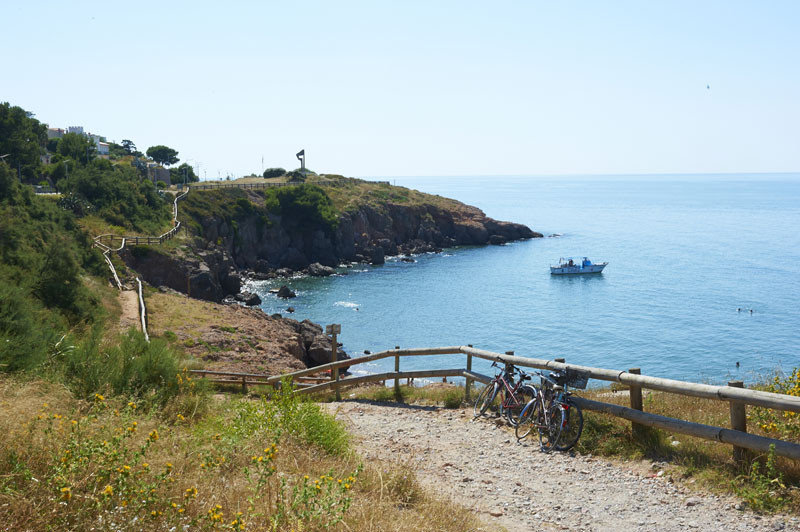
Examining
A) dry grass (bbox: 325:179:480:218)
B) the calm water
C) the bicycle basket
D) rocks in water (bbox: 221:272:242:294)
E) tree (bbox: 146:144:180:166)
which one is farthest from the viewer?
tree (bbox: 146:144:180:166)

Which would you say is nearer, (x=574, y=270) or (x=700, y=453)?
(x=700, y=453)

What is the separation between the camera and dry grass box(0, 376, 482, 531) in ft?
16.1

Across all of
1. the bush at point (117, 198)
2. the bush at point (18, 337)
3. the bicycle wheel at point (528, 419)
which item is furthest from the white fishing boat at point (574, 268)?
the bush at point (18, 337)

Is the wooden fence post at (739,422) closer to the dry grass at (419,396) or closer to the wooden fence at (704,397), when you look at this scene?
the wooden fence at (704,397)

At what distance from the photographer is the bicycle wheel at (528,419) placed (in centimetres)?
991

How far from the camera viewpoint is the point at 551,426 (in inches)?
365

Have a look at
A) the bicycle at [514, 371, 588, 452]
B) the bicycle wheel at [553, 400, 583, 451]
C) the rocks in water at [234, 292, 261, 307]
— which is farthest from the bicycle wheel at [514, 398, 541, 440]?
the rocks in water at [234, 292, 261, 307]

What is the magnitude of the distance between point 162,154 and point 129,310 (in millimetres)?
112685

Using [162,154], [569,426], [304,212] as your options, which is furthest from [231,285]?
[162,154]

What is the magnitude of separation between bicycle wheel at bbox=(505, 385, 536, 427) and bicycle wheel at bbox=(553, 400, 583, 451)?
1250 mm

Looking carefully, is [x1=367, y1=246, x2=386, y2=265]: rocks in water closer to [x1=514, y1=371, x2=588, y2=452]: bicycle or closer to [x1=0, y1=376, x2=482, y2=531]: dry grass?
[x1=514, y1=371, x2=588, y2=452]: bicycle

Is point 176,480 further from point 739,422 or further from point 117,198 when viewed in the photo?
point 117,198

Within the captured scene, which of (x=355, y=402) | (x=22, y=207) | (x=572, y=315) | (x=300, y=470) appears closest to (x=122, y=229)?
(x=22, y=207)

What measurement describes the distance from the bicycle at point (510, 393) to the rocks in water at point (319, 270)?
7272 cm
